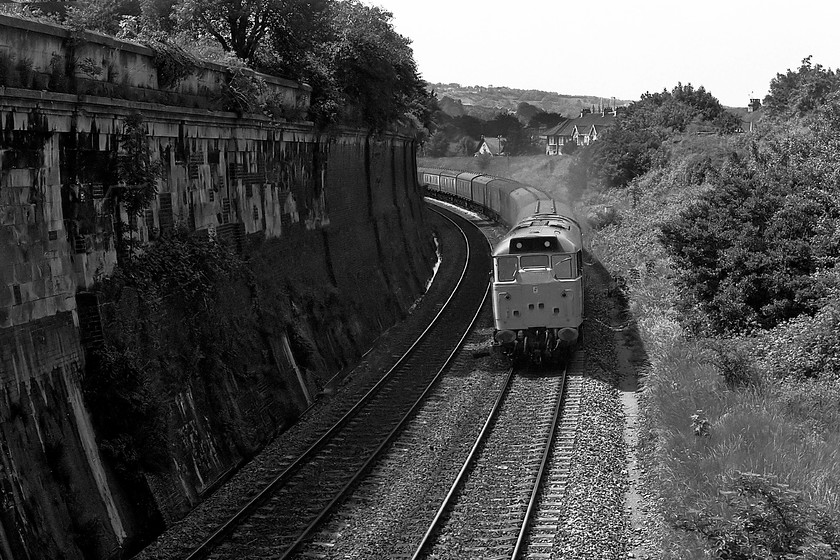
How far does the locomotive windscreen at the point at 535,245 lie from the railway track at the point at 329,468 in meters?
3.31

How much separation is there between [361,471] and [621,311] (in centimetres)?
1525

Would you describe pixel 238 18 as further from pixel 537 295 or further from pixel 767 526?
pixel 767 526

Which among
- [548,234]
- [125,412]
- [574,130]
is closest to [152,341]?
[125,412]

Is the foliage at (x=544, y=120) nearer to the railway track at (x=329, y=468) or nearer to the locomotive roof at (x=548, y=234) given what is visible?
the locomotive roof at (x=548, y=234)

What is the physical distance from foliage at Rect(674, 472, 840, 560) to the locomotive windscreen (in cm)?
1053

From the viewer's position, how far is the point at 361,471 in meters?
14.4

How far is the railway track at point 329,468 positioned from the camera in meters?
12.0

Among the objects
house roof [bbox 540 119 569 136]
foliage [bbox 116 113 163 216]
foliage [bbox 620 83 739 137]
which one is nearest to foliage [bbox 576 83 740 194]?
foliage [bbox 620 83 739 137]

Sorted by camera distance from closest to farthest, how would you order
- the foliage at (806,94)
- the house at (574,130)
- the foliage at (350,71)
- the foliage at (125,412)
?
the foliage at (125,412), the foliage at (350,71), the foliage at (806,94), the house at (574,130)

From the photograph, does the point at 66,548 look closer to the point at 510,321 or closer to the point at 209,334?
the point at 209,334

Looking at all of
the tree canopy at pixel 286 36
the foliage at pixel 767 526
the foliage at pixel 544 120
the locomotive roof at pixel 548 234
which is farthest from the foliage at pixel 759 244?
the foliage at pixel 544 120

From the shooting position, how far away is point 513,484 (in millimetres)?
14047

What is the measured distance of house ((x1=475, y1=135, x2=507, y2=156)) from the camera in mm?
111812

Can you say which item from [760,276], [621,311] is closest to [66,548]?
[760,276]
